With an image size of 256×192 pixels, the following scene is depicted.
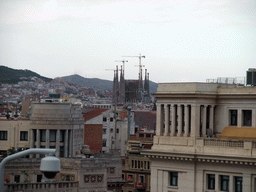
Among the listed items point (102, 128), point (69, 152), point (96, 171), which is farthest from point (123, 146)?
point (96, 171)

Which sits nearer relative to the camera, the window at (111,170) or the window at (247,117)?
the window at (247,117)

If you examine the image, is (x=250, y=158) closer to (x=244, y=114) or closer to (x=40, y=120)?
(x=244, y=114)

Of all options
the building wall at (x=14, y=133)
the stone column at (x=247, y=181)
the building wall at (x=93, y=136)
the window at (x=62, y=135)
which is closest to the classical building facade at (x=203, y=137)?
the stone column at (x=247, y=181)

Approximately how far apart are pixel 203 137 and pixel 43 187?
11560mm

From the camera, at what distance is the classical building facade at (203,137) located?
50.8 m

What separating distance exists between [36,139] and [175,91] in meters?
31.3

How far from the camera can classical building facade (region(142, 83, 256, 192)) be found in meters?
50.8

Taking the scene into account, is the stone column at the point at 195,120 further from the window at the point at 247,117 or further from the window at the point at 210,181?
the window at the point at 247,117

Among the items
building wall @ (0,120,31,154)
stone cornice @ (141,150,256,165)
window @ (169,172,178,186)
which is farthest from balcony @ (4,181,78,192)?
building wall @ (0,120,31,154)

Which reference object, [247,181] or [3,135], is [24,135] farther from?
[247,181]

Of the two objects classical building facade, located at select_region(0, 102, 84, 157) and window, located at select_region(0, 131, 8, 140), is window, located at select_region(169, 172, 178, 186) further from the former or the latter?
window, located at select_region(0, 131, 8, 140)

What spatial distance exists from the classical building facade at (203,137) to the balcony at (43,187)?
5872 mm

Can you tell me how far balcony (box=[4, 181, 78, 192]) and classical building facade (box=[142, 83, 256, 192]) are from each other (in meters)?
5.87

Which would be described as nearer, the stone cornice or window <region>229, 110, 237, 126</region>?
the stone cornice
